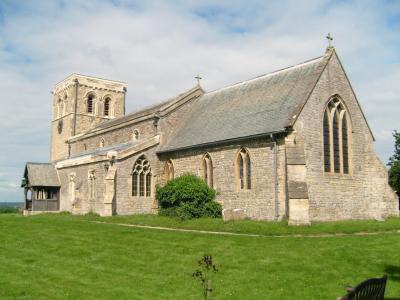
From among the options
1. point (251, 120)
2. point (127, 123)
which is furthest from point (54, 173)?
point (251, 120)

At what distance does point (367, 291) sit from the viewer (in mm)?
6289

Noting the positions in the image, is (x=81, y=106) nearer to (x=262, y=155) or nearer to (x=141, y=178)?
(x=141, y=178)

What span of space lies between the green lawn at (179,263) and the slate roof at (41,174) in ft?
57.5

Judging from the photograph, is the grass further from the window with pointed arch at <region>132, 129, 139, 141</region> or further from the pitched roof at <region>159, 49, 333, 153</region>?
the window with pointed arch at <region>132, 129, 139, 141</region>

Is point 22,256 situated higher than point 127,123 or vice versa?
point 127,123

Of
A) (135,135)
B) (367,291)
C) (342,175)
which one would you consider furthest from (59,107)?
(367,291)

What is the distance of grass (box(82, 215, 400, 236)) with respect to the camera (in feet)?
67.3

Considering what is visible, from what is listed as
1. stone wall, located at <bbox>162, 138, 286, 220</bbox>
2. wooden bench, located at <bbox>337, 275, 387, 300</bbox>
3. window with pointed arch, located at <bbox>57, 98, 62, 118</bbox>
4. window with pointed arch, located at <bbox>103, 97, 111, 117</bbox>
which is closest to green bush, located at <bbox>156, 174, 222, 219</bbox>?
stone wall, located at <bbox>162, 138, 286, 220</bbox>

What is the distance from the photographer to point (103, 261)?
1491 centimetres

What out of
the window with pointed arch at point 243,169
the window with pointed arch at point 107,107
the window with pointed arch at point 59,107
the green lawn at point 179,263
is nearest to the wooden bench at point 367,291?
the green lawn at point 179,263

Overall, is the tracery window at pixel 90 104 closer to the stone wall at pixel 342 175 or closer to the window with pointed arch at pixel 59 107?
the window with pointed arch at pixel 59 107

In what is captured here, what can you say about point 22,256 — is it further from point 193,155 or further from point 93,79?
point 93,79

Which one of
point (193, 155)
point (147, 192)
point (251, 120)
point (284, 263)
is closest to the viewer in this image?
point (284, 263)

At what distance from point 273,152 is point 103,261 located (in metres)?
12.1
